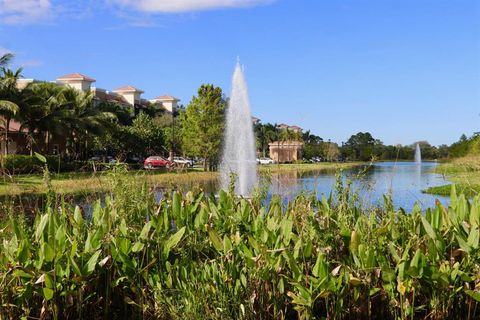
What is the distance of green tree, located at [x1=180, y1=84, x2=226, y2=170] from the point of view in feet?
126

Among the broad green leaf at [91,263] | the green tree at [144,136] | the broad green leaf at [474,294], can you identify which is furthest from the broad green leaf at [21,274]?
the green tree at [144,136]

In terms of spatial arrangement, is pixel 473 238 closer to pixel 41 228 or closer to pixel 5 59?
pixel 41 228

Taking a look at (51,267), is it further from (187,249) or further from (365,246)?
(365,246)

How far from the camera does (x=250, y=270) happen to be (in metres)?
3.14

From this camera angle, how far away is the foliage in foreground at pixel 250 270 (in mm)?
3033

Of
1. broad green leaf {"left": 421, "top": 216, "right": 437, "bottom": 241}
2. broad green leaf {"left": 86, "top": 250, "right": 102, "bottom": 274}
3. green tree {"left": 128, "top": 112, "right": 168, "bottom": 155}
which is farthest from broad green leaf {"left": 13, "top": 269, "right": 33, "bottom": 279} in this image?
green tree {"left": 128, "top": 112, "right": 168, "bottom": 155}

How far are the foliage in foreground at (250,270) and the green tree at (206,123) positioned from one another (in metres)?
34.6

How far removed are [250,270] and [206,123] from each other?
3596cm

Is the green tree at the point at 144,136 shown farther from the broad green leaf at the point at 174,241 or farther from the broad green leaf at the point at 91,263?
the broad green leaf at the point at 91,263

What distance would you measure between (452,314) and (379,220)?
3.18 feet

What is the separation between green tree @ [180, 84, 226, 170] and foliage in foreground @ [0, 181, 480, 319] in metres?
34.6

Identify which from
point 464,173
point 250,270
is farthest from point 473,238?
point 464,173

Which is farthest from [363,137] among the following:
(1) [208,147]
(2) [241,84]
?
(2) [241,84]

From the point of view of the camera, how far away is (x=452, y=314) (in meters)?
3.29
